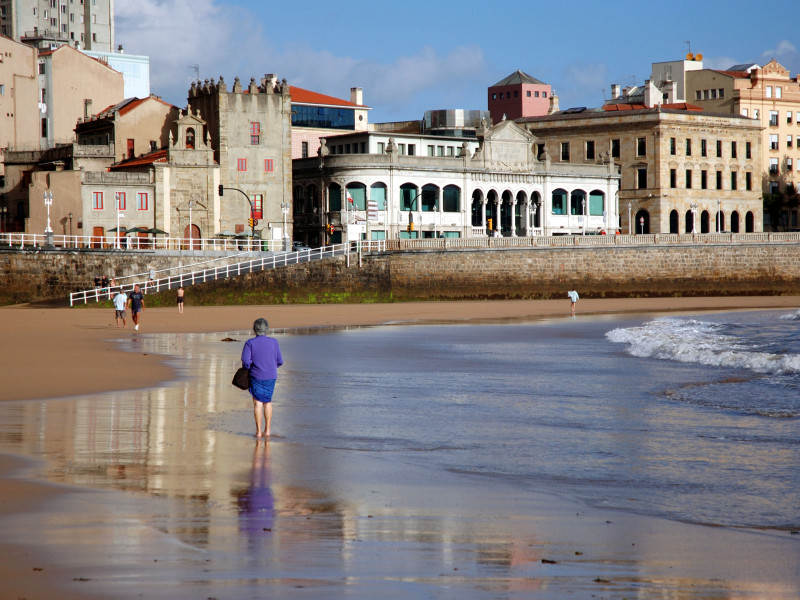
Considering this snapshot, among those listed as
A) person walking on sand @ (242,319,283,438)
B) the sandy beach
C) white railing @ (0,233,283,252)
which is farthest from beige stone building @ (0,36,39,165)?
person walking on sand @ (242,319,283,438)

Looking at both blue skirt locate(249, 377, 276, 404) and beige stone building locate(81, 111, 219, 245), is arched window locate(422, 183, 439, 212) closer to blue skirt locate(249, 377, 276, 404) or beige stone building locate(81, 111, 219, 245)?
beige stone building locate(81, 111, 219, 245)

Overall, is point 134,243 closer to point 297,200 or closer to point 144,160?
point 144,160

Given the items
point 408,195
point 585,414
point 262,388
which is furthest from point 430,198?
point 262,388

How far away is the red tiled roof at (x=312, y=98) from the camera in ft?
291

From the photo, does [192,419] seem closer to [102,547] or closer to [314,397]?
[314,397]

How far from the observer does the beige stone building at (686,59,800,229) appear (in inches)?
3784

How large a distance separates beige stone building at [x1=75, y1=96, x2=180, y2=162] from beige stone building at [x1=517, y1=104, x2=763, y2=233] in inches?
1156

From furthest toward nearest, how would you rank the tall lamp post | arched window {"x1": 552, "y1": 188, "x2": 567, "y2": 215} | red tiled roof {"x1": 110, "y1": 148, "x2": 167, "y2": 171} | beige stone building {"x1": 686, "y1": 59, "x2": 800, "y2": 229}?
beige stone building {"x1": 686, "y1": 59, "x2": 800, "y2": 229} < arched window {"x1": 552, "y1": 188, "x2": 567, "y2": 215} < red tiled roof {"x1": 110, "y1": 148, "x2": 167, "y2": 171} < the tall lamp post

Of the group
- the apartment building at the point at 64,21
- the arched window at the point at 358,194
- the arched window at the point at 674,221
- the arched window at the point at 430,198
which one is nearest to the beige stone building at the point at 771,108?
the arched window at the point at 674,221

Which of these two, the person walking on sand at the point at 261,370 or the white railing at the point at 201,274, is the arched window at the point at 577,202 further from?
the person walking on sand at the point at 261,370

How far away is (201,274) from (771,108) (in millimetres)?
65080

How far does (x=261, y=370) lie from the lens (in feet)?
42.7

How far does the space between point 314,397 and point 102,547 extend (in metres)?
10.0

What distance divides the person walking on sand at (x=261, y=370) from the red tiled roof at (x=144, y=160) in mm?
52496
